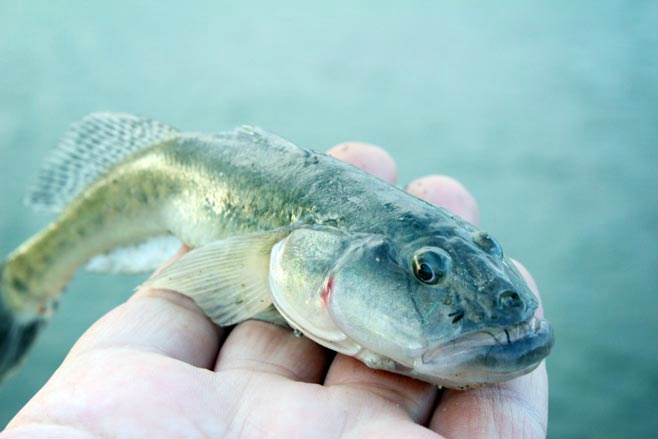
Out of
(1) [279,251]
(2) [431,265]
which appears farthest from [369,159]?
(2) [431,265]

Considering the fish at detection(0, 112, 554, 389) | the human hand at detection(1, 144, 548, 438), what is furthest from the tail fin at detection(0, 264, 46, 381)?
the human hand at detection(1, 144, 548, 438)

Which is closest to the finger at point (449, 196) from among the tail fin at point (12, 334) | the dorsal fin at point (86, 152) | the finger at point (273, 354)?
the finger at point (273, 354)

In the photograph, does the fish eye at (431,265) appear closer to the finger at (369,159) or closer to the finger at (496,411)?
the finger at (496,411)

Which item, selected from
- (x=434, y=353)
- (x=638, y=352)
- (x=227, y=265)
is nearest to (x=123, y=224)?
(x=227, y=265)

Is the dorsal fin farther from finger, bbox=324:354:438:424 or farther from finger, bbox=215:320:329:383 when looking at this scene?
finger, bbox=324:354:438:424

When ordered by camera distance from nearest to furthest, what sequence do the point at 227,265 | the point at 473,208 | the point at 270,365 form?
the point at 270,365 → the point at 227,265 → the point at 473,208

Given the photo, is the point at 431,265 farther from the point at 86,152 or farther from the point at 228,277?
the point at 86,152

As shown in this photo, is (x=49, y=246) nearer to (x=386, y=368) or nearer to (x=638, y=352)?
(x=386, y=368)
